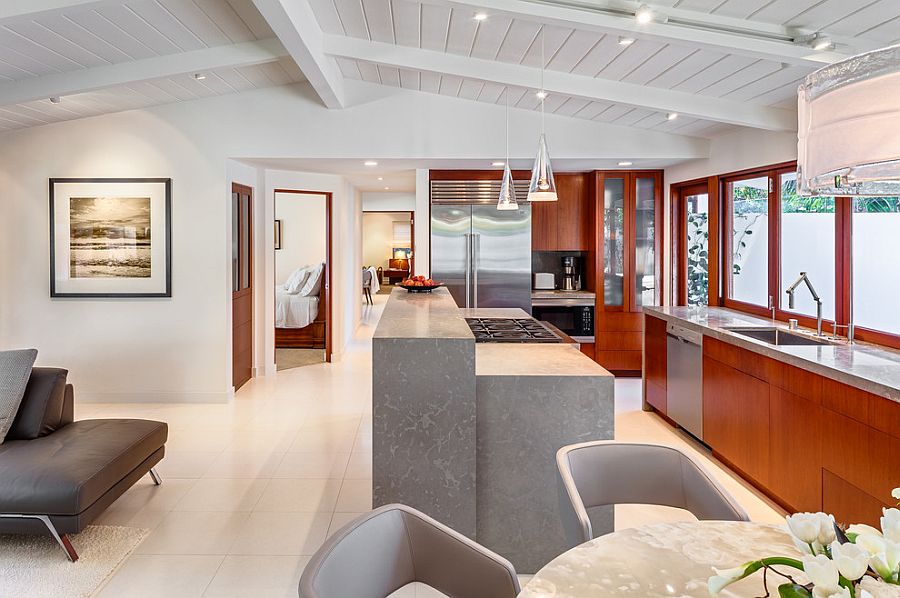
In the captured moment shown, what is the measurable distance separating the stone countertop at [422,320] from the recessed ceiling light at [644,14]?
1656 mm

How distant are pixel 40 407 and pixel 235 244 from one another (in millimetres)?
2930

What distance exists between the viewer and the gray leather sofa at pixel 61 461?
8.70 feet

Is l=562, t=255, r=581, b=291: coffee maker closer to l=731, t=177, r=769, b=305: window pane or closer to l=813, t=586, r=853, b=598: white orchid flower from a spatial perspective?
l=731, t=177, r=769, b=305: window pane

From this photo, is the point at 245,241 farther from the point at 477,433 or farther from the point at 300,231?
the point at 477,433

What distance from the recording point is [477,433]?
105 inches

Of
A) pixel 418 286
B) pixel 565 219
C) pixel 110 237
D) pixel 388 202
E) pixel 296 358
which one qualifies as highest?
pixel 388 202

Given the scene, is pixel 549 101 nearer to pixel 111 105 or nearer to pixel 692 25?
pixel 692 25

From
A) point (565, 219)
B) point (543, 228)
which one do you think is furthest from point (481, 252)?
point (565, 219)

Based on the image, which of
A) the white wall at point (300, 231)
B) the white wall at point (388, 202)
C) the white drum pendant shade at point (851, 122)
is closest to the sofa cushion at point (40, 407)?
the white drum pendant shade at point (851, 122)

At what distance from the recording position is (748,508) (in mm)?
3303

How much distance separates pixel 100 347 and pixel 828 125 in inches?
233

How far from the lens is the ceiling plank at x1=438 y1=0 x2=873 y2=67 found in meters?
2.92

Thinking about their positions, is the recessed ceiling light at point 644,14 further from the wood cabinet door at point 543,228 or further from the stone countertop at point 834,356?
the wood cabinet door at point 543,228

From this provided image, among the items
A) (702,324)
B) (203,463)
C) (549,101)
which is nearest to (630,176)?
(549,101)
